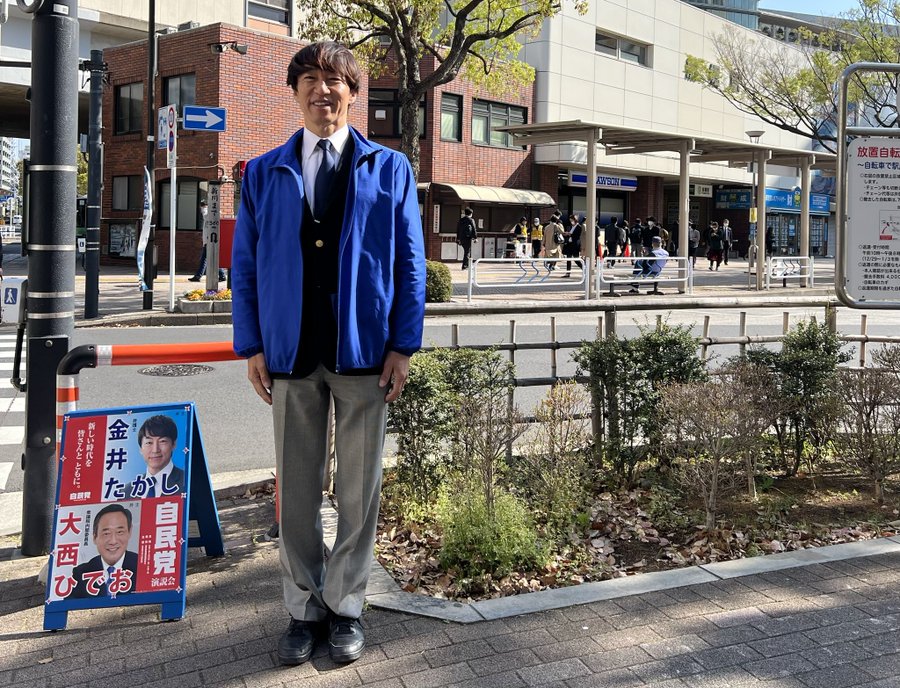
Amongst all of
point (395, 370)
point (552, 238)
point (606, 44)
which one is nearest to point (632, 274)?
point (552, 238)

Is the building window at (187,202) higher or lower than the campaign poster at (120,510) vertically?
higher

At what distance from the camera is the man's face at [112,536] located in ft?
12.8

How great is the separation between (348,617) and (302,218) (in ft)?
4.81

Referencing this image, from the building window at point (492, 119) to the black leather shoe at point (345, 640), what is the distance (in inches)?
1359

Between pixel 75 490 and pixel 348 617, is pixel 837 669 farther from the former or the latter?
pixel 75 490

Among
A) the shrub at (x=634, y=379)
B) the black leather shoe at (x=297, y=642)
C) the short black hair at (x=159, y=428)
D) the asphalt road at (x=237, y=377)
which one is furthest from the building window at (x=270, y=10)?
the black leather shoe at (x=297, y=642)

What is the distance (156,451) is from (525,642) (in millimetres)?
1695

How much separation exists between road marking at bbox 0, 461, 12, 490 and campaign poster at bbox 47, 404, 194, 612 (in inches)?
122

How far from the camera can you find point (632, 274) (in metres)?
23.8

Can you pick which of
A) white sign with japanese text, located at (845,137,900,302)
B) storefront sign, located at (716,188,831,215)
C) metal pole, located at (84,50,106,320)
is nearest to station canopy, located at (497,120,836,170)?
metal pole, located at (84,50,106,320)

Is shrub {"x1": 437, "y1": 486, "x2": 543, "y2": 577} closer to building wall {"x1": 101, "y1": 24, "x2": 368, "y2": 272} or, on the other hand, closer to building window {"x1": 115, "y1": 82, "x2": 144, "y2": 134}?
building wall {"x1": 101, "y1": 24, "x2": 368, "y2": 272}

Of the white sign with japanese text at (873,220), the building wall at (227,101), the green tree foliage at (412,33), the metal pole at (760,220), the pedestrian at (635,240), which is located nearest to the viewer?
the white sign with japanese text at (873,220)

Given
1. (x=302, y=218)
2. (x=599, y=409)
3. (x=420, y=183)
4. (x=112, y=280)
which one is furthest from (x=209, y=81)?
(x=302, y=218)

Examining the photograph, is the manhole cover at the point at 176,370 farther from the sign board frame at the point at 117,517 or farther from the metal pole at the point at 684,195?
the metal pole at the point at 684,195
